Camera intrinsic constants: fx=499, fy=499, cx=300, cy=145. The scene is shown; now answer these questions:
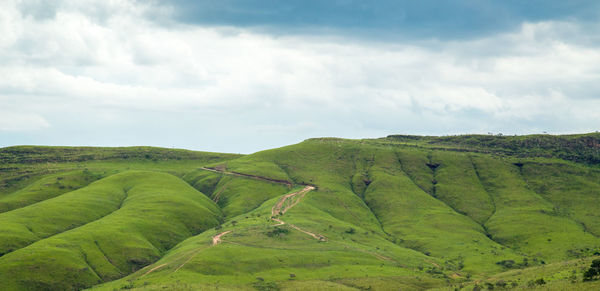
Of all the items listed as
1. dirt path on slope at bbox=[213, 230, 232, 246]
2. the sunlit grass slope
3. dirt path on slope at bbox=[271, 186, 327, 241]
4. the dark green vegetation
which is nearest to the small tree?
the dark green vegetation

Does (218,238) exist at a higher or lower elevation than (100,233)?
lower

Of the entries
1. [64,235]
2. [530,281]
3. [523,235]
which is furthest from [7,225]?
[523,235]

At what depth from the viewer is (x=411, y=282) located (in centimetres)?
11838

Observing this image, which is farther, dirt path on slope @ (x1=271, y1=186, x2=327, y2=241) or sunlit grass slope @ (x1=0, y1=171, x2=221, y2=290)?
dirt path on slope @ (x1=271, y1=186, x2=327, y2=241)

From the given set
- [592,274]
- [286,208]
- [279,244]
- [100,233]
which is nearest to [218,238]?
[279,244]

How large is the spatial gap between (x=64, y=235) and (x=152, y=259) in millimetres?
25805

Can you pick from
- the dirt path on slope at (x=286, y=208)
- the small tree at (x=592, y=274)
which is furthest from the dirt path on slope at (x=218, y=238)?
the small tree at (x=592, y=274)

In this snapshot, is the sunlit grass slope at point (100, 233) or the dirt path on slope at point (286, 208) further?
the dirt path on slope at point (286, 208)

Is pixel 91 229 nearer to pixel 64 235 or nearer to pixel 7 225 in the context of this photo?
pixel 64 235

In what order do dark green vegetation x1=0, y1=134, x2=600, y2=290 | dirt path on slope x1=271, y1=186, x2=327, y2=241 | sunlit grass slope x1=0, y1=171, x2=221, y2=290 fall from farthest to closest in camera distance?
dirt path on slope x1=271, y1=186, x2=327, y2=241, sunlit grass slope x1=0, y1=171, x2=221, y2=290, dark green vegetation x1=0, y1=134, x2=600, y2=290

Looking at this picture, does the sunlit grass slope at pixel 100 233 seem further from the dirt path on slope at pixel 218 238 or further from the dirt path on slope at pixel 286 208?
the dirt path on slope at pixel 286 208

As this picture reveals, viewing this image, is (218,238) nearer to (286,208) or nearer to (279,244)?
(279,244)

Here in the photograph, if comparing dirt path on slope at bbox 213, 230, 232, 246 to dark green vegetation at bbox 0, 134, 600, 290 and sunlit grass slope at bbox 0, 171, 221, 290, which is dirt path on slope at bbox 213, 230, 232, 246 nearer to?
dark green vegetation at bbox 0, 134, 600, 290

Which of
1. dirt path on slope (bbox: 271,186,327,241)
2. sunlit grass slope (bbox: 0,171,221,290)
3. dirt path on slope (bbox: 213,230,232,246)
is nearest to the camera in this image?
sunlit grass slope (bbox: 0,171,221,290)
